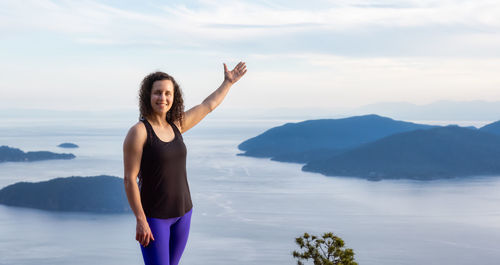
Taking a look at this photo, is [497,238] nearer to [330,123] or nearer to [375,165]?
[375,165]

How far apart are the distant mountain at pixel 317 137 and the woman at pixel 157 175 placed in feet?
410

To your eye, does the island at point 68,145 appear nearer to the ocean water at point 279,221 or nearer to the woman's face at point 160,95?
the ocean water at point 279,221

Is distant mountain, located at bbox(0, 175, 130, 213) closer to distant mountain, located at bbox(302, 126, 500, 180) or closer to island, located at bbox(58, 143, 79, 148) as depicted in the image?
distant mountain, located at bbox(302, 126, 500, 180)

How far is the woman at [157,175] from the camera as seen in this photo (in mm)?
1898

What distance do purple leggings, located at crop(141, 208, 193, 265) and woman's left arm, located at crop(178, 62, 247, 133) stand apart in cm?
39

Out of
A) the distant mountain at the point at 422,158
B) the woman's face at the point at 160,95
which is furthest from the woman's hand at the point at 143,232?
the distant mountain at the point at 422,158

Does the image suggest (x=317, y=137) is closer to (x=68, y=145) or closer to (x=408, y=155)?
(x=408, y=155)

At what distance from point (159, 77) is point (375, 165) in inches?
4397

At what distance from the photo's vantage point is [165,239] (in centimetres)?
203

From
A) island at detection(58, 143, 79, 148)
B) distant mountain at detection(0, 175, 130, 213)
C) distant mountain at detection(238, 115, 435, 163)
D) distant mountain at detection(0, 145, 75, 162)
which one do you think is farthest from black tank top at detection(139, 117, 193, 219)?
island at detection(58, 143, 79, 148)

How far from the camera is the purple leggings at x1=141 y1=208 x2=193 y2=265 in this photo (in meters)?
2.00

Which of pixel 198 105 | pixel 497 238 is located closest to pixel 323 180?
pixel 497 238

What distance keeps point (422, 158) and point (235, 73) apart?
117212mm

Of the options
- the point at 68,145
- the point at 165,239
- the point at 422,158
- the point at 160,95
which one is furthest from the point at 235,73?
the point at 68,145
